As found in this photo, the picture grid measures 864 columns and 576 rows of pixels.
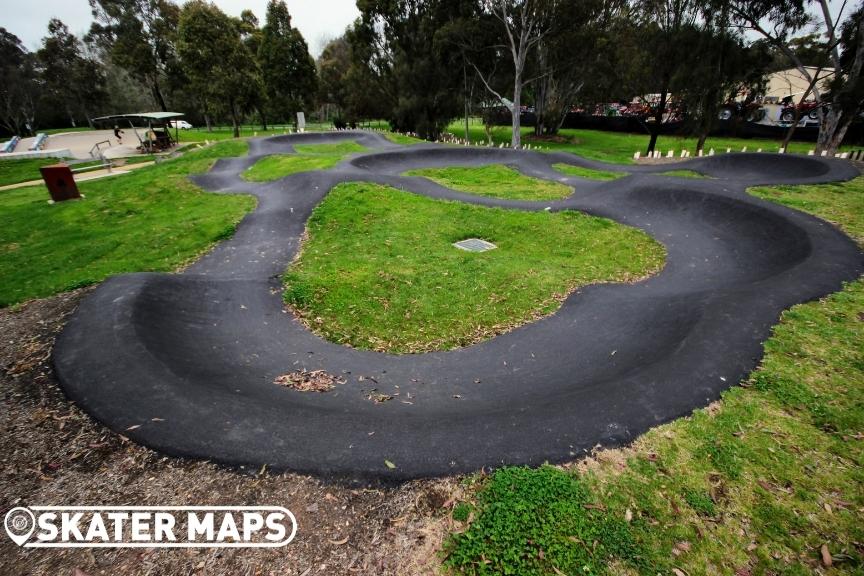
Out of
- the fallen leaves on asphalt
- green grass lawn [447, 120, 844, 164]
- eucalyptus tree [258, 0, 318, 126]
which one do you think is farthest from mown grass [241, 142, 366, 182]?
eucalyptus tree [258, 0, 318, 126]

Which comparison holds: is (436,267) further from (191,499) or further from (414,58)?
(414,58)

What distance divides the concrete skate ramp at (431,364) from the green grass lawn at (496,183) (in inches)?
273

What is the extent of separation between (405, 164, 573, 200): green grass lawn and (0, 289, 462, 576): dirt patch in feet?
51.6

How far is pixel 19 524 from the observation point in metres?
3.74

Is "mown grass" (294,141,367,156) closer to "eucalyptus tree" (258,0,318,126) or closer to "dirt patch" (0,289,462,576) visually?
"eucalyptus tree" (258,0,318,126)

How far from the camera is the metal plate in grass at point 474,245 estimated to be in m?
12.6

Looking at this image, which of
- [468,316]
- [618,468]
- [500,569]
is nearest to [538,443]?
[618,468]

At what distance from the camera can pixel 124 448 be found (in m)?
4.54

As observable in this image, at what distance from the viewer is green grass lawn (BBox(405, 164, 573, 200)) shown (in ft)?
60.6

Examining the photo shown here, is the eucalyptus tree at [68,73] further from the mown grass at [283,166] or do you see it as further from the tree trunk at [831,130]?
the tree trunk at [831,130]

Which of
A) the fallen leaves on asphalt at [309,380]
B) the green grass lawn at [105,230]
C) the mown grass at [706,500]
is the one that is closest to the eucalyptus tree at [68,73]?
the green grass lawn at [105,230]

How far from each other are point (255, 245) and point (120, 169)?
72.6 feet

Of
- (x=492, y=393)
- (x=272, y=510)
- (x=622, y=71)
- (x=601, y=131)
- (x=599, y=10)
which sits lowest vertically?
(x=492, y=393)

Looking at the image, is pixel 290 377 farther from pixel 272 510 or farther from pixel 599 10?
pixel 599 10
